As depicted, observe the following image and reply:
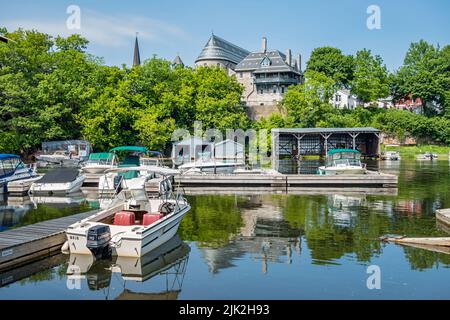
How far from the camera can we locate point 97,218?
15.1 meters

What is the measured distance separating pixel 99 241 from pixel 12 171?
20.2 metres

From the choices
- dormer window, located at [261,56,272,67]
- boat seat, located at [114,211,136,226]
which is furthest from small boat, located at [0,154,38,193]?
dormer window, located at [261,56,272,67]

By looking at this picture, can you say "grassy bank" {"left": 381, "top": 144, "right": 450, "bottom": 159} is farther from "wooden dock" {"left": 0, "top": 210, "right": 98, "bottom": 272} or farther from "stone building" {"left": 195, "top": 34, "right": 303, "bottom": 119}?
"wooden dock" {"left": 0, "top": 210, "right": 98, "bottom": 272}

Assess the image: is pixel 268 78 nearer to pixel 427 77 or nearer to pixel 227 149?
pixel 427 77

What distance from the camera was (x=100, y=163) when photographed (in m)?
34.8

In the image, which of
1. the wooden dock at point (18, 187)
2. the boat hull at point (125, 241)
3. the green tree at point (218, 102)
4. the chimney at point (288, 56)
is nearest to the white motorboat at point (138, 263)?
the boat hull at point (125, 241)

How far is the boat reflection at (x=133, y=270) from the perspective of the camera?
36.2 feet

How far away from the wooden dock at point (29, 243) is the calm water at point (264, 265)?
0.42m

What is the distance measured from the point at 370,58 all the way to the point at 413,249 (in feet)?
243

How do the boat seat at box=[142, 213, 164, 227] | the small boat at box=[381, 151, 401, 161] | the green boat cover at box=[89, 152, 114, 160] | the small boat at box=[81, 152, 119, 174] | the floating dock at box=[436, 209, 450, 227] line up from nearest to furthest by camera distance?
the boat seat at box=[142, 213, 164, 227], the floating dock at box=[436, 209, 450, 227], the small boat at box=[81, 152, 119, 174], the green boat cover at box=[89, 152, 114, 160], the small boat at box=[381, 151, 401, 161]

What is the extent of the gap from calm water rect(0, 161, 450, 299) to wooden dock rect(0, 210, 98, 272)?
42 centimetres

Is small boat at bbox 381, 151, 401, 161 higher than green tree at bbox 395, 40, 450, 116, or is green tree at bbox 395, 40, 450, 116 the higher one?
green tree at bbox 395, 40, 450, 116

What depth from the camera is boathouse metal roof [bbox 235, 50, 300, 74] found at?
84.4m

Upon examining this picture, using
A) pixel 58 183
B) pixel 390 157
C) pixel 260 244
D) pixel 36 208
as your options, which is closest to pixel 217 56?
pixel 390 157
